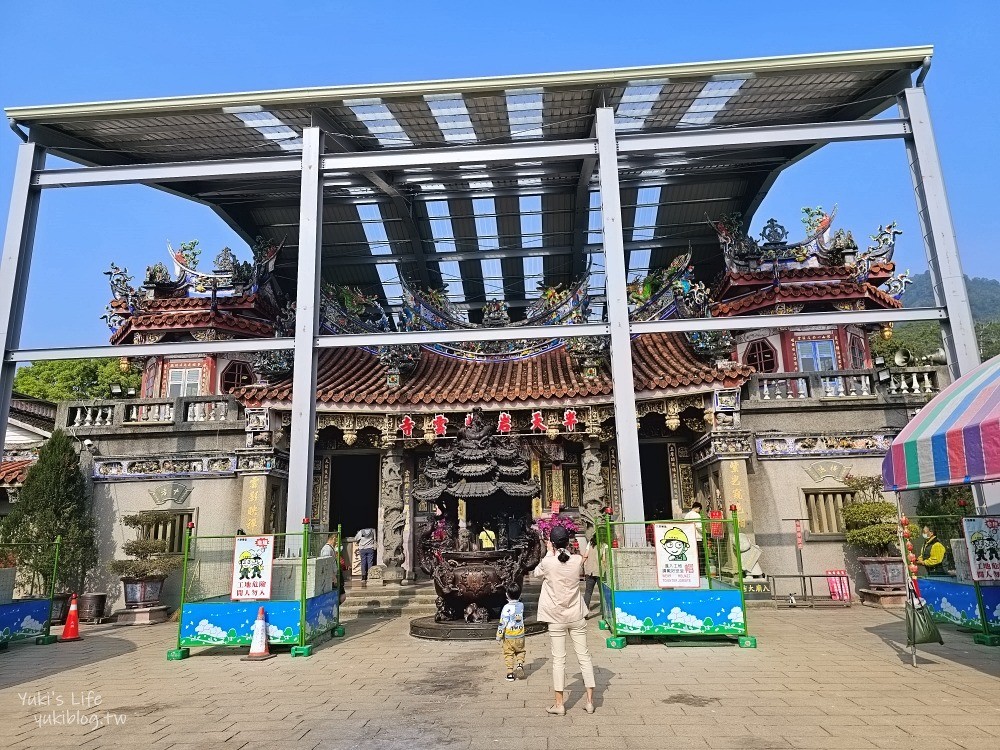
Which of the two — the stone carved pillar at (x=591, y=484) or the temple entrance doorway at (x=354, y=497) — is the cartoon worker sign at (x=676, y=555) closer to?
the stone carved pillar at (x=591, y=484)

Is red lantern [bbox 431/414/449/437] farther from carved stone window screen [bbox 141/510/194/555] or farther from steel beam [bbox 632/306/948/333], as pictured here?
carved stone window screen [bbox 141/510/194/555]

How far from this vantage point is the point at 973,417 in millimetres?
6113

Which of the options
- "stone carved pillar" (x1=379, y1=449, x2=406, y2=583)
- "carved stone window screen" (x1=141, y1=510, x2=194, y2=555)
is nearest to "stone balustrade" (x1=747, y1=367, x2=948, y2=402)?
"stone carved pillar" (x1=379, y1=449, x2=406, y2=583)

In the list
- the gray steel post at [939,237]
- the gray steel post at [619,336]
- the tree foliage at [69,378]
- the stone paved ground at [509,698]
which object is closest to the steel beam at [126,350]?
the stone paved ground at [509,698]

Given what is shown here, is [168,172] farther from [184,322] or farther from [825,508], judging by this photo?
[825,508]

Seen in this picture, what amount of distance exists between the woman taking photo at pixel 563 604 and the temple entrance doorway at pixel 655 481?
1022cm

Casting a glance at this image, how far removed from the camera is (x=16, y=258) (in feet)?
35.9

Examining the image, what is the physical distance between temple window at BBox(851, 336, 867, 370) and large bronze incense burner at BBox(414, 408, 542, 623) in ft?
28.6

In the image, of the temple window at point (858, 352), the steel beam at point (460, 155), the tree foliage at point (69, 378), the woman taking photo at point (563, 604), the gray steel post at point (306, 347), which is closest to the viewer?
the woman taking photo at point (563, 604)

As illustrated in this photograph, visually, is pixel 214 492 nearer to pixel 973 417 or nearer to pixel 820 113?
pixel 973 417

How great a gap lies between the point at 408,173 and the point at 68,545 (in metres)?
9.96

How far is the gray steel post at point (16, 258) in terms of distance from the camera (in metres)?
10.8

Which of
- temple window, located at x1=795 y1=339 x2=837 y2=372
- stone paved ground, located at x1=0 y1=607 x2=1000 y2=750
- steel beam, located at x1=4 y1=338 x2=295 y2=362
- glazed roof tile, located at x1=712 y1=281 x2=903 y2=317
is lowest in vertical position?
stone paved ground, located at x1=0 y1=607 x2=1000 y2=750

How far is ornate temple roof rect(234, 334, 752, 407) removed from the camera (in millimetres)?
13039
